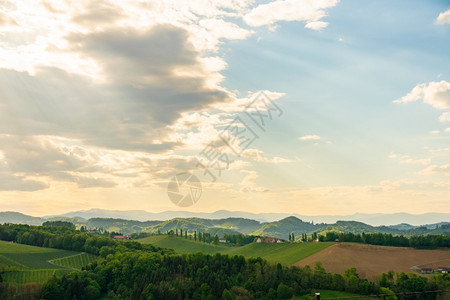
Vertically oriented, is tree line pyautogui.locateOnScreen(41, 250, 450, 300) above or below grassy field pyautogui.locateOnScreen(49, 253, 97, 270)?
below

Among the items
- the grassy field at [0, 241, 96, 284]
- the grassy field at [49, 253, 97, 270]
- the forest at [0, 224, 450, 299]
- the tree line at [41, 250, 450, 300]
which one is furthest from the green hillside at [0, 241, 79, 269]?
the tree line at [41, 250, 450, 300]

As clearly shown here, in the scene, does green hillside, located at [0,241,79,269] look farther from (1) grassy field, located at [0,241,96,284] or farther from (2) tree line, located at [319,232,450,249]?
(2) tree line, located at [319,232,450,249]

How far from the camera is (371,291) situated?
344ft

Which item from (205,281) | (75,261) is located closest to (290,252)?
(205,281)

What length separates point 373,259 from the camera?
145750mm

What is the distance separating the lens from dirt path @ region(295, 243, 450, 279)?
→ 13412cm

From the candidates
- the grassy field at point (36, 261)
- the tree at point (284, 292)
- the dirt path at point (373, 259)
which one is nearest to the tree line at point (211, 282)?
the tree at point (284, 292)

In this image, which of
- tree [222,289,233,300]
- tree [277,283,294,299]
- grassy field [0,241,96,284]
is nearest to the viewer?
tree [222,289,233,300]

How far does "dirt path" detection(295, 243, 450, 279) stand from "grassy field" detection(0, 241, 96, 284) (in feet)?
290

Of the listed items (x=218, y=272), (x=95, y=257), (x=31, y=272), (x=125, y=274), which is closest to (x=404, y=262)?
(x=218, y=272)

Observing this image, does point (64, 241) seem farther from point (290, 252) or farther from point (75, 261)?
point (290, 252)

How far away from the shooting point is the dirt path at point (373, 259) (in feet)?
440

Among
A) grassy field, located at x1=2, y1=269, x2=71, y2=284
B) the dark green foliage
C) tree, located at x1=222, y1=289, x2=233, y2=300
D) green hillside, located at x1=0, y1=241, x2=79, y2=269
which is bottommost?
tree, located at x1=222, y1=289, x2=233, y2=300

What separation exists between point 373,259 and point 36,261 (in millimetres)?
125752
